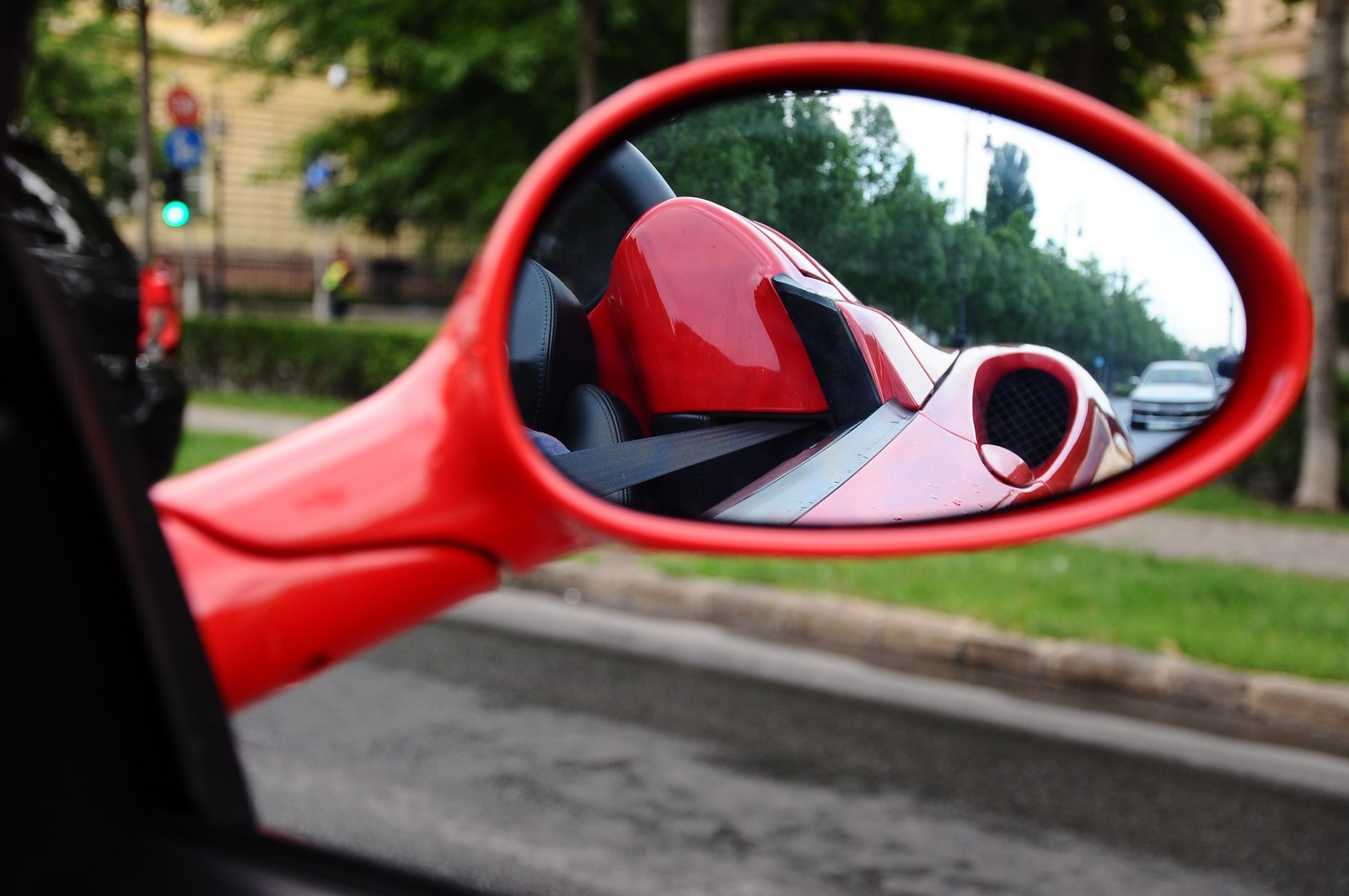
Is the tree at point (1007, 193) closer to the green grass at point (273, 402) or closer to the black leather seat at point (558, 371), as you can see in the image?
the black leather seat at point (558, 371)

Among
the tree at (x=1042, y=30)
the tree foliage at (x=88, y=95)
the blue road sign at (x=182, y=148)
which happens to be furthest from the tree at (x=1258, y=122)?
the blue road sign at (x=182, y=148)

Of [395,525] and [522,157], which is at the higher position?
[522,157]

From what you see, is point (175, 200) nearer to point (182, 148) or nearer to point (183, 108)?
point (182, 148)

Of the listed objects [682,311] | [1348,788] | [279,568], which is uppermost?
[682,311]

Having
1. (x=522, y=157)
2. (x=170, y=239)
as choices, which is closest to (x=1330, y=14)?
(x=522, y=157)

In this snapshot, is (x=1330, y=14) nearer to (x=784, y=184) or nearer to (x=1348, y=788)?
(x=1348, y=788)

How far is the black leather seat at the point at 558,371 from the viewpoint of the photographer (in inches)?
35.0

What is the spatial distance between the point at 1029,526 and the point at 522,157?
55.6 ft

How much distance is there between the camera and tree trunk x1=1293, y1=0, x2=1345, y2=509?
875 cm

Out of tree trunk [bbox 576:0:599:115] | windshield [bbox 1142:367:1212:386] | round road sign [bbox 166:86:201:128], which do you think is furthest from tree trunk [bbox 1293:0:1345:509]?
round road sign [bbox 166:86:201:128]

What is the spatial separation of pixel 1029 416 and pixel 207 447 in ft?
34.0

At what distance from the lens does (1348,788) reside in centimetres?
409

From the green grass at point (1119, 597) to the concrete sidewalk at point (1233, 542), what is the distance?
448 mm

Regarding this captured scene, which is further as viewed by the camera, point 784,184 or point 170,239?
point 170,239
